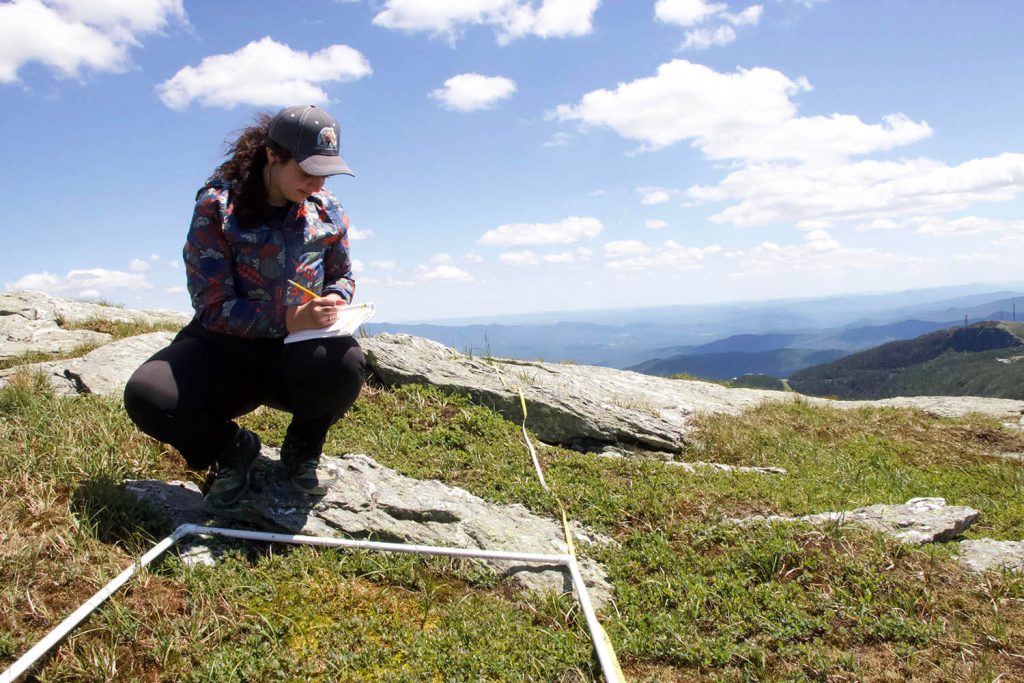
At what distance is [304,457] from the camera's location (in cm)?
495

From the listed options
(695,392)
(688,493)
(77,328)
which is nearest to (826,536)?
(688,493)

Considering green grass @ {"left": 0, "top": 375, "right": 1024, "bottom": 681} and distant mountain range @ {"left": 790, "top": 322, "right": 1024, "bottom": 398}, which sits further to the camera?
distant mountain range @ {"left": 790, "top": 322, "right": 1024, "bottom": 398}

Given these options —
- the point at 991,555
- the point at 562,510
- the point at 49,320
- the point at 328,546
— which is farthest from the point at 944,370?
the point at 328,546

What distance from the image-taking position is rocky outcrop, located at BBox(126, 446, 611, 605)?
4.60 meters

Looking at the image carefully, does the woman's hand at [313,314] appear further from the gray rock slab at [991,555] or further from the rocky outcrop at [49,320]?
the rocky outcrop at [49,320]

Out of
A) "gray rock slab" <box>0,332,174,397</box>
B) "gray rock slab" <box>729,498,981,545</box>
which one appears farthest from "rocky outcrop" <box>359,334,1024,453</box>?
"gray rock slab" <box>0,332,174,397</box>

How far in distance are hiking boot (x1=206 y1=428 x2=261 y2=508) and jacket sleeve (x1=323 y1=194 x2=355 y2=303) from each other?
1.41m

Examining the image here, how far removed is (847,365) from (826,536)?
22028 cm

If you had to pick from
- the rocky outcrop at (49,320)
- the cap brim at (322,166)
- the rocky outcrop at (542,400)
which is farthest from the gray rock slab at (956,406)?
the rocky outcrop at (49,320)

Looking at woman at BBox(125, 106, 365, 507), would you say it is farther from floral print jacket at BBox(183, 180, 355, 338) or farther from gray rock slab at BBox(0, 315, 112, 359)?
gray rock slab at BBox(0, 315, 112, 359)

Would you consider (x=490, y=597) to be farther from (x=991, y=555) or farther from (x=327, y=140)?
(x=991, y=555)

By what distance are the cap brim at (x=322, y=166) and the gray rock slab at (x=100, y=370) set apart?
489 centimetres

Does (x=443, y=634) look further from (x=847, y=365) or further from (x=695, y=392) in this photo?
(x=847, y=365)

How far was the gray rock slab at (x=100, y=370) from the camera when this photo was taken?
25.0ft
